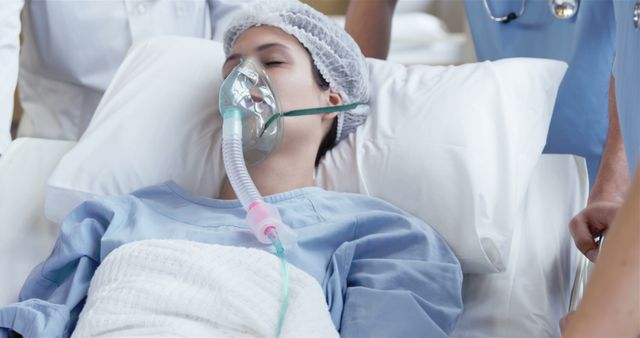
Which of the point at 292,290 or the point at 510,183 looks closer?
the point at 292,290

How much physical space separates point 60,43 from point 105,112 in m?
0.36

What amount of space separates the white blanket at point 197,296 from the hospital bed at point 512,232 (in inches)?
12.2

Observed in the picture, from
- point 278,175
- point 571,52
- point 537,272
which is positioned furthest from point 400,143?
point 571,52

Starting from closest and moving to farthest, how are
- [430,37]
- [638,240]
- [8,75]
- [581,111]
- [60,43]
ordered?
[638,240] < [8,75] < [581,111] < [60,43] < [430,37]

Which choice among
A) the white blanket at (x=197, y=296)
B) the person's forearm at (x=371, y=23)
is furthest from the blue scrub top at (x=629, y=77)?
the person's forearm at (x=371, y=23)

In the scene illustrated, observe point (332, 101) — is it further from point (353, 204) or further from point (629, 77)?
point (629, 77)

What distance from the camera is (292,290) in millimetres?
1338

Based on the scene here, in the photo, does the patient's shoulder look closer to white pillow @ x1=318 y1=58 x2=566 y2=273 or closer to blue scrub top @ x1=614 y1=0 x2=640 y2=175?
white pillow @ x1=318 y1=58 x2=566 y2=273

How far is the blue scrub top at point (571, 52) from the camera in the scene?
5.93 feet

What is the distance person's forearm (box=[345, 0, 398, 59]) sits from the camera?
82.0 inches

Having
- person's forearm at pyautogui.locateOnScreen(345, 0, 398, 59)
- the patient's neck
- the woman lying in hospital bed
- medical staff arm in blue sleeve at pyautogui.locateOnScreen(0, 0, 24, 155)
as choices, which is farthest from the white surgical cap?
medical staff arm in blue sleeve at pyautogui.locateOnScreen(0, 0, 24, 155)

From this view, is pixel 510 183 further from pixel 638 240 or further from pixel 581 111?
pixel 638 240

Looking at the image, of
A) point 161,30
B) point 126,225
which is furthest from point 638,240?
point 161,30

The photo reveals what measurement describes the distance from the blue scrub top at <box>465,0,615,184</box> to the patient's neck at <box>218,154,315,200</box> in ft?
2.01
